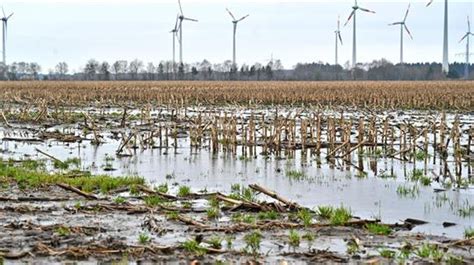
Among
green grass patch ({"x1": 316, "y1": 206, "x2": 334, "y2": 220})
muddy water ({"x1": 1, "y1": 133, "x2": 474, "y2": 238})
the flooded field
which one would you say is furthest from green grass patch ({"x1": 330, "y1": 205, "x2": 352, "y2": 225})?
muddy water ({"x1": 1, "y1": 133, "x2": 474, "y2": 238})

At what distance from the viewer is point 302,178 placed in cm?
1956

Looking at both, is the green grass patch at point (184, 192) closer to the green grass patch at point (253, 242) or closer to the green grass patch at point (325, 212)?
the green grass patch at point (325, 212)

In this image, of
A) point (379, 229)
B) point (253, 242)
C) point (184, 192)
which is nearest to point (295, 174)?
point (184, 192)

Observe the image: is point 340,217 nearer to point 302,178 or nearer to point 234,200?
point 234,200

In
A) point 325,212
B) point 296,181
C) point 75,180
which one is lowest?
point 296,181

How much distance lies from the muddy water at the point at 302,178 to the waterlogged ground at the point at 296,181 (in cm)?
2

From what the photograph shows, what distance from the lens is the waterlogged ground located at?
500 inches

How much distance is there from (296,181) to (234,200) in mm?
4894

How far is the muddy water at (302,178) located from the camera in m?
15.1

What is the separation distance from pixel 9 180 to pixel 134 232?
665 centimetres

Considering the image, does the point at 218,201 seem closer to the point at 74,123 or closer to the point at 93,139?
the point at 93,139

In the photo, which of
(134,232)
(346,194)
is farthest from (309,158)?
(134,232)

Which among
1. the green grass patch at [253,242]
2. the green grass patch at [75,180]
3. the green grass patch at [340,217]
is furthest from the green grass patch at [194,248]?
the green grass patch at [75,180]

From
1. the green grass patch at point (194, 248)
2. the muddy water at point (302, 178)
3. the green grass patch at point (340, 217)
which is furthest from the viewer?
the muddy water at point (302, 178)
